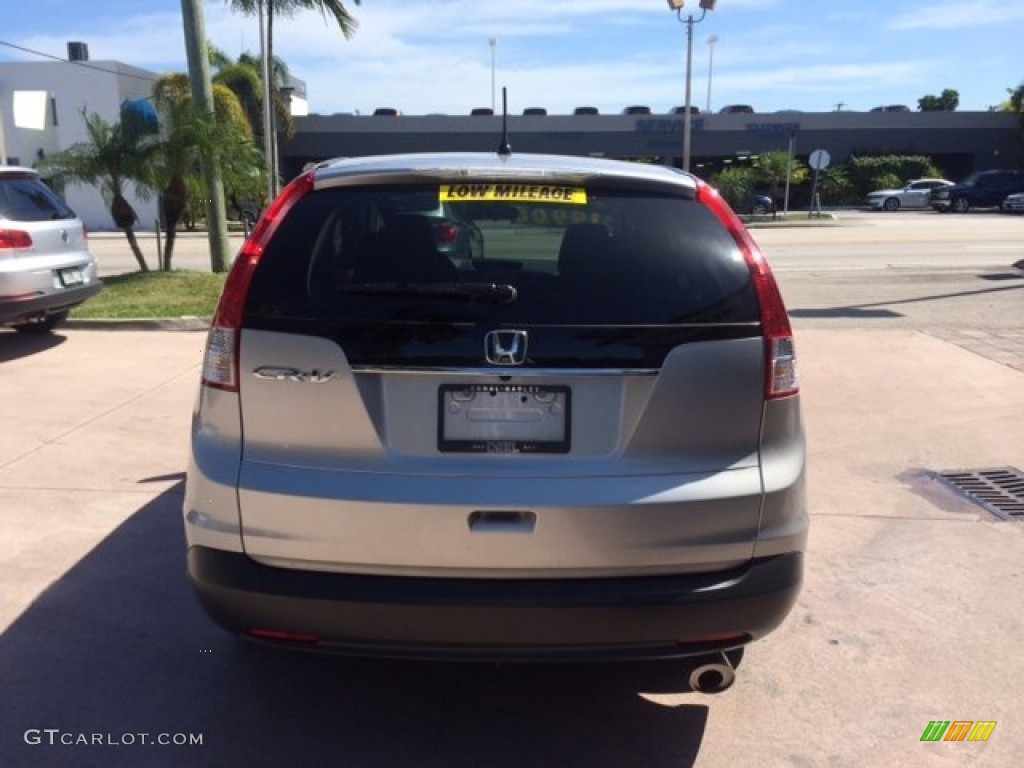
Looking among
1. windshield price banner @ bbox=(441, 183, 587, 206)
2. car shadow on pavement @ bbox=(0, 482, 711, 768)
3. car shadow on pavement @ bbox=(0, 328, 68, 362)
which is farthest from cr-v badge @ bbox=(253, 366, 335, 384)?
car shadow on pavement @ bbox=(0, 328, 68, 362)

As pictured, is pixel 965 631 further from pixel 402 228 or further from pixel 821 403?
pixel 821 403

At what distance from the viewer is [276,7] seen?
24375mm

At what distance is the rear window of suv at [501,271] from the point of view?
2752 mm

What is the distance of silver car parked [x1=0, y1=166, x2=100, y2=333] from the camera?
333 inches

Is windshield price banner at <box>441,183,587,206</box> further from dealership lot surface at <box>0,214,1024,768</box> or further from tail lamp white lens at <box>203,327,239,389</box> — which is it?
dealership lot surface at <box>0,214,1024,768</box>

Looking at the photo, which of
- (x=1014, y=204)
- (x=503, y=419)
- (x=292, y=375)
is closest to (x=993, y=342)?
(x=503, y=419)

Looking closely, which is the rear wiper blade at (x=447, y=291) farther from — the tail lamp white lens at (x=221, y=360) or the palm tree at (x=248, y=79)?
the palm tree at (x=248, y=79)

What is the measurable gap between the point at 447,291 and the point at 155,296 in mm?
10641

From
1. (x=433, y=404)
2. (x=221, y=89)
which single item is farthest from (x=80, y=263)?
(x=221, y=89)

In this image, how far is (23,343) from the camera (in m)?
9.59

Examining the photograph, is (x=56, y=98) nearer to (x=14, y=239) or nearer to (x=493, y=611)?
(x=14, y=239)

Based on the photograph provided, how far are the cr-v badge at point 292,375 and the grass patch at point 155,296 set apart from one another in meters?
8.58

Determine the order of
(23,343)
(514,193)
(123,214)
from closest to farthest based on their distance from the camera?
(514,193)
(23,343)
(123,214)

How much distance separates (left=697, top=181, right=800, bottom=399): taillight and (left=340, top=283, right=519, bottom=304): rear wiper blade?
743 millimetres
